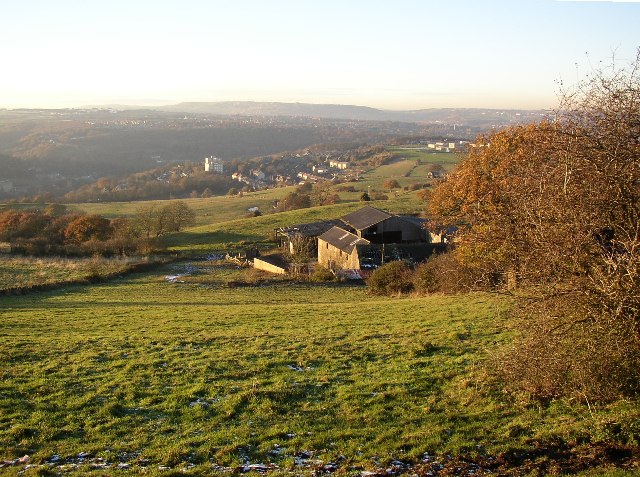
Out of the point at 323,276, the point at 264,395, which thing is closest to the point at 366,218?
the point at 323,276

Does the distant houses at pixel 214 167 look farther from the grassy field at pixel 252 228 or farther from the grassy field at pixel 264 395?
the grassy field at pixel 264 395

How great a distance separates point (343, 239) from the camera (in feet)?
160

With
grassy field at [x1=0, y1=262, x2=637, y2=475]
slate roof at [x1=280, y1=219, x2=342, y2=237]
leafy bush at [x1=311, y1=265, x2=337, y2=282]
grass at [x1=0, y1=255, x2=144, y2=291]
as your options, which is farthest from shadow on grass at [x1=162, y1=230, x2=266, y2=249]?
grassy field at [x1=0, y1=262, x2=637, y2=475]

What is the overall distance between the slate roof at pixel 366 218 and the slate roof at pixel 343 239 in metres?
1.26

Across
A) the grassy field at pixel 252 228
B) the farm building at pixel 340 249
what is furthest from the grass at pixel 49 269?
the farm building at pixel 340 249

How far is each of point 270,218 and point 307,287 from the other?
110ft

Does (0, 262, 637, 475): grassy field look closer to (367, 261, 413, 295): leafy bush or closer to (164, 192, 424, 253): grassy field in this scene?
(367, 261, 413, 295): leafy bush

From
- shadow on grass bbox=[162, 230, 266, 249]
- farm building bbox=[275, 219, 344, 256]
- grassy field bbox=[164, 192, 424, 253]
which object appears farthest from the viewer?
shadow on grass bbox=[162, 230, 266, 249]

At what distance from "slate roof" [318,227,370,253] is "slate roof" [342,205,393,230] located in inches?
49.8

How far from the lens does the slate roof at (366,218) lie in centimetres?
4938

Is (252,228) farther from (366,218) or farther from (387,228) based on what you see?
(387,228)

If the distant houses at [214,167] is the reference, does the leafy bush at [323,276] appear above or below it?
below

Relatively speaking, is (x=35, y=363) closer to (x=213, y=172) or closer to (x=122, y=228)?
(x=122, y=228)

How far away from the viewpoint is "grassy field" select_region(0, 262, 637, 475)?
9.83m
